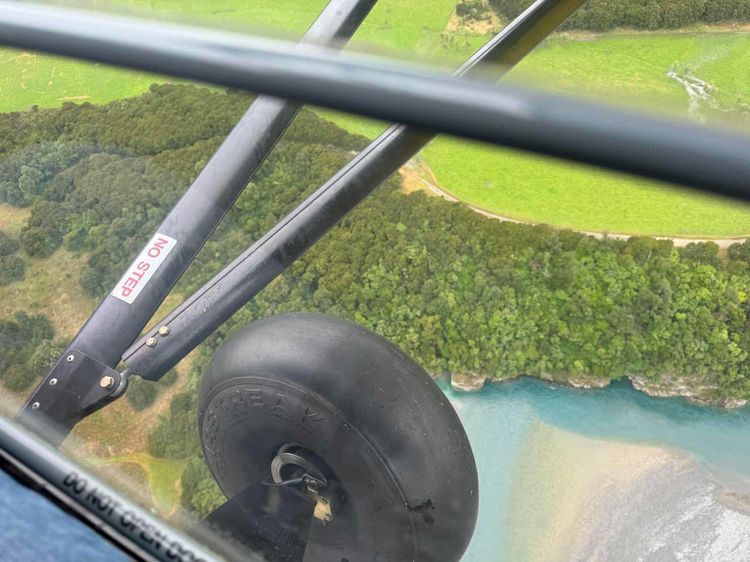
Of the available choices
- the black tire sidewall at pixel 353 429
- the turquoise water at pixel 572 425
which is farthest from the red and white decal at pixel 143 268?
the turquoise water at pixel 572 425

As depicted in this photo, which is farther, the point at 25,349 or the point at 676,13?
the point at 676,13

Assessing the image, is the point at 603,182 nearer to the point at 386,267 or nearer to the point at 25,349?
the point at 386,267

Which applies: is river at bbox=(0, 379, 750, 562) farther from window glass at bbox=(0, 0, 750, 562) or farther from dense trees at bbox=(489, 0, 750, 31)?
dense trees at bbox=(489, 0, 750, 31)

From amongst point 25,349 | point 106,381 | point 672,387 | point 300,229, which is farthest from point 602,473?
point 25,349

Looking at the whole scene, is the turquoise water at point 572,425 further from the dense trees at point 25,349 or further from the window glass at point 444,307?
the dense trees at point 25,349

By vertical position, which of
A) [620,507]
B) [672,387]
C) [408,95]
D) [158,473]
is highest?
[408,95]
